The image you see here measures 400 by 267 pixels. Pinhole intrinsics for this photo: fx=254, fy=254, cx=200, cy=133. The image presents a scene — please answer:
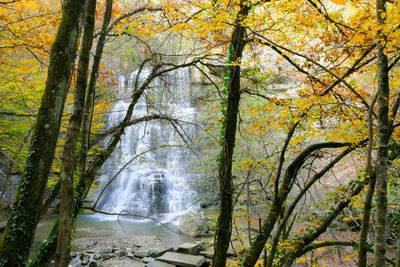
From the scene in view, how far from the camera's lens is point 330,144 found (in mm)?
3557

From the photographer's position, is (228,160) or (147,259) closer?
(228,160)

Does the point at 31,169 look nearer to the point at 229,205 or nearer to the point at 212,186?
the point at 229,205

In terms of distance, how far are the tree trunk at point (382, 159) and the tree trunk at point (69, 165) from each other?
8.39ft

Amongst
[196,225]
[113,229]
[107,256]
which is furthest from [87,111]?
[113,229]

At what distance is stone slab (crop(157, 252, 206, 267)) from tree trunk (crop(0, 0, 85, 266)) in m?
4.93

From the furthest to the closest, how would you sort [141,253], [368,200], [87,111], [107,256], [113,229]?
[113,229] → [141,253] → [107,256] → [87,111] → [368,200]

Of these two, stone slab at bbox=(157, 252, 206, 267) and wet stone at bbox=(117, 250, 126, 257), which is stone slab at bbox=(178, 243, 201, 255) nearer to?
stone slab at bbox=(157, 252, 206, 267)

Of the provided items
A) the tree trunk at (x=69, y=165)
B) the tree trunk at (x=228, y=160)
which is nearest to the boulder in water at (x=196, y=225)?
the tree trunk at (x=228, y=160)

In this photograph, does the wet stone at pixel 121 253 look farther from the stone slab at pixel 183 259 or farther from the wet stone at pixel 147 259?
the stone slab at pixel 183 259

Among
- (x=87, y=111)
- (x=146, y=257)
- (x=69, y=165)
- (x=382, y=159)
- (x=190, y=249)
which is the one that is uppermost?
(x=87, y=111)

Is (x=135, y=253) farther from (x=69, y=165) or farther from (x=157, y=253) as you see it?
(x=69, y=165)

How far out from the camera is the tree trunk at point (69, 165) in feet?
6.73

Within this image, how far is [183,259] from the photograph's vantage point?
7051mm

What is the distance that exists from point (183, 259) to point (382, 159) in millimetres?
6182
